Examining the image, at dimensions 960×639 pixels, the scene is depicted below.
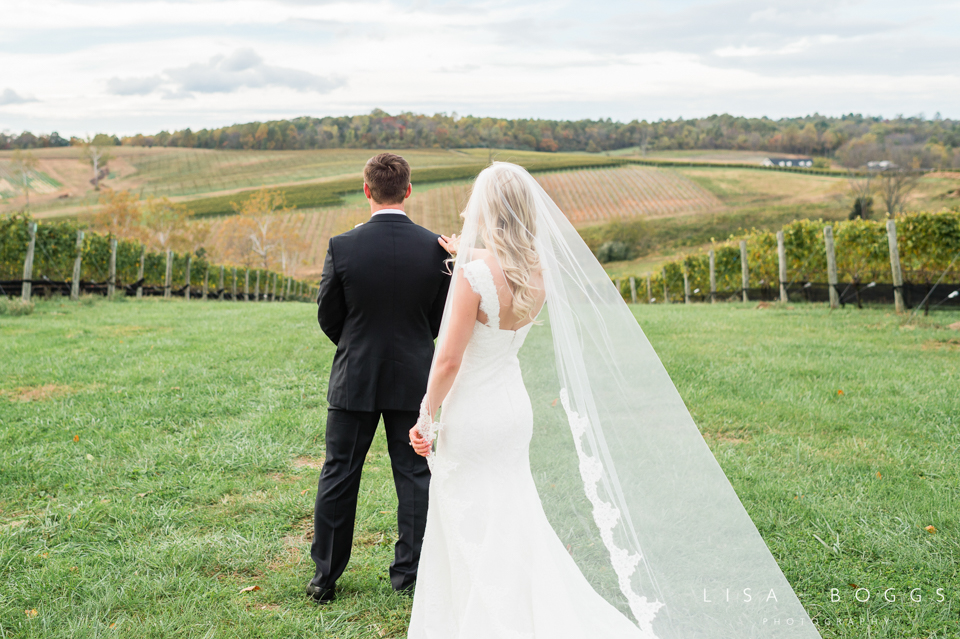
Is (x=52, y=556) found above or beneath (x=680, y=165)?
beneath

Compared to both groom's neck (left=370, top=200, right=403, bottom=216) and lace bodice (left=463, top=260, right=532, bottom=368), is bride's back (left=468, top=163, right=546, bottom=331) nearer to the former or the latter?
lace bodice (left=463, top=260, right=532, bottom=368)

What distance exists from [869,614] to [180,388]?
714cm

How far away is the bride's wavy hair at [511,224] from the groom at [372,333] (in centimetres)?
63

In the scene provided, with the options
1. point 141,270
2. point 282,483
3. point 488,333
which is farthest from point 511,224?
point 141,270

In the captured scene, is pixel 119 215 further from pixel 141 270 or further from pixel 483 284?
pixel 483 284

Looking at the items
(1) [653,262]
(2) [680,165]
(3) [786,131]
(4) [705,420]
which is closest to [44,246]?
(4) [705,420]

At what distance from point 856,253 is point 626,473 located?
674 inches

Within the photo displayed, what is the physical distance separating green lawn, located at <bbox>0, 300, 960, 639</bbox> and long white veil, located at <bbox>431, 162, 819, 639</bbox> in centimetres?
89

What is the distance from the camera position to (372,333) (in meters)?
3.23

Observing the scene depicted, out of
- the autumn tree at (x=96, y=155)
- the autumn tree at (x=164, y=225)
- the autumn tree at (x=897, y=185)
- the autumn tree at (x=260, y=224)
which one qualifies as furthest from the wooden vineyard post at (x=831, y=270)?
the autumn tree at (x=96, y=155)

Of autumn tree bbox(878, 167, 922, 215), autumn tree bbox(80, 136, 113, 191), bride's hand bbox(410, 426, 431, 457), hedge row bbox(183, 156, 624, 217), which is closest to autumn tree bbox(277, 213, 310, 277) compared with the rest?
hedge row bbox(183, 156, 624, 217)

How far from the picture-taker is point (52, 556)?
12.0ft

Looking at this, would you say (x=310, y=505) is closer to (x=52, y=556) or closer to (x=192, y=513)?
(x=192, y=513)

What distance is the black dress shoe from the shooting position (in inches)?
130
